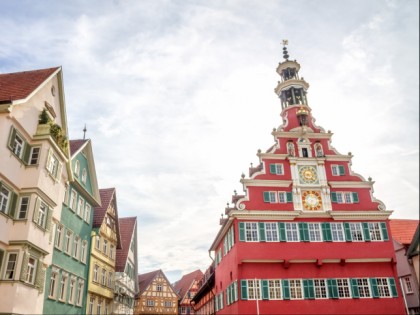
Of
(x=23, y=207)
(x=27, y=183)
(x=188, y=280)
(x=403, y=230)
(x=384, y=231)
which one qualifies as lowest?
(x=23, y=207)

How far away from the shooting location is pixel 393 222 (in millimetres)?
41312

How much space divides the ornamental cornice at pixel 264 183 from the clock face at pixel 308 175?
1322mm

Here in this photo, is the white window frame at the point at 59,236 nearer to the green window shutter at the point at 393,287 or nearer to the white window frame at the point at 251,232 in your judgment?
the white window frame at the point at 251,232

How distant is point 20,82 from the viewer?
2206cm

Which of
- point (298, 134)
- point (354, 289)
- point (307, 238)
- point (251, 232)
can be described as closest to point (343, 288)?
point (354, 289)

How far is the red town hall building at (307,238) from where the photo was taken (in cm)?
2998

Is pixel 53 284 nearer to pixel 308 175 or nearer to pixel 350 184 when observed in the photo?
pixel 308 175

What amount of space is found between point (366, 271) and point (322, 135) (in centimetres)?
1206

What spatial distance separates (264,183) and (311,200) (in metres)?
4.14

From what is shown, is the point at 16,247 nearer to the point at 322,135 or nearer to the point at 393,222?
the point at 322,135

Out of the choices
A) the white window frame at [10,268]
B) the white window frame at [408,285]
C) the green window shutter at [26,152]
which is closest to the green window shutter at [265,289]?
the white window frame at [408,285]

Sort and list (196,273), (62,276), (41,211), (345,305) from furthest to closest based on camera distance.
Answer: (196,273)
(345,305)
(62,276)
(41,211)

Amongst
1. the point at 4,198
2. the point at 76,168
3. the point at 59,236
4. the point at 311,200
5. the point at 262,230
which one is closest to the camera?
the point at 4,198

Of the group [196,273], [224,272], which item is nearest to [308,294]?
[224,272]
